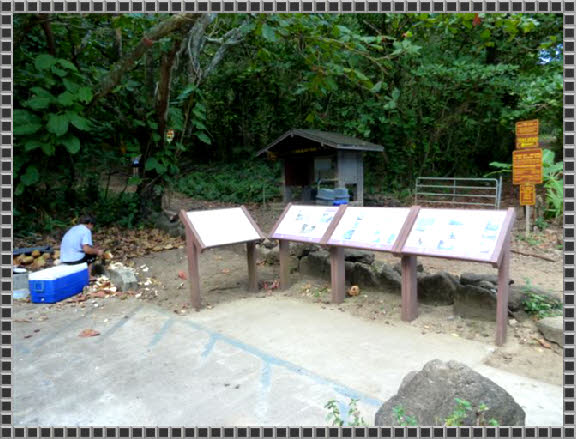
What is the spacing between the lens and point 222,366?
11.6ft

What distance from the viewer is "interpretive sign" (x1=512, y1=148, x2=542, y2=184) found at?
8.11m

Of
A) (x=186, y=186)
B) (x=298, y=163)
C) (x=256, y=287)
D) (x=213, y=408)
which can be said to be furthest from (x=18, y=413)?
(x=186, y=186)

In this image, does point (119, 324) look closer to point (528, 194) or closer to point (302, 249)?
point (302, 249)

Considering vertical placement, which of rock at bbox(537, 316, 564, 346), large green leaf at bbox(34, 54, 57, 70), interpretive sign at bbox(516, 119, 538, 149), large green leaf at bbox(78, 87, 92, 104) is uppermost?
large green leaf at bbox(34, 54, 57, 70)

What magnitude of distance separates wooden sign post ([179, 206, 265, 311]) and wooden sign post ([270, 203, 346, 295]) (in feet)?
1.08

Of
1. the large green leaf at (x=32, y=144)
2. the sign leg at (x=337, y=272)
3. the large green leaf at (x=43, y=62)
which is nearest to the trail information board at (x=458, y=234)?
the sign leg at (x=337, y=272)

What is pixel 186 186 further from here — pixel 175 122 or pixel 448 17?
pixel 448 17

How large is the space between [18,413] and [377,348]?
2823mm

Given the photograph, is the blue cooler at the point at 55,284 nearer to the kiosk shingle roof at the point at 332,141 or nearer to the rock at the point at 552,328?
the rock at the point at 552,328

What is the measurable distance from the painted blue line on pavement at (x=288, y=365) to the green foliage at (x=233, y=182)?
10.5 metres

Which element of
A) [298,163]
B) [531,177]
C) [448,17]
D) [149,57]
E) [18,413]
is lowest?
[18,413]

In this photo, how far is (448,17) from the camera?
6.47 metres

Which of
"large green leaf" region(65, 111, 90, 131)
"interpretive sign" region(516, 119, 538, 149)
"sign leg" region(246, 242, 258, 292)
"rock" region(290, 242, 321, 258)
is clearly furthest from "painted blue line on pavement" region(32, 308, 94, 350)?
"interpretive sign" region(516, 119, 538, 149)

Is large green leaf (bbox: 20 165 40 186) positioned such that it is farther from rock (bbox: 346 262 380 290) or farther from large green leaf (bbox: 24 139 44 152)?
rock (bbox: 346 262 380 290)
